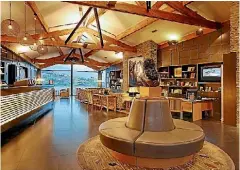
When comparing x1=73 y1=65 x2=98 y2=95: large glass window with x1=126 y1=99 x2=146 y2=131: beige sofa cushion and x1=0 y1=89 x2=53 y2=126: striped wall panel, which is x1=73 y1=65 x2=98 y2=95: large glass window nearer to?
x1=0 y1=89 x2=53 y2=126: striped wall panel

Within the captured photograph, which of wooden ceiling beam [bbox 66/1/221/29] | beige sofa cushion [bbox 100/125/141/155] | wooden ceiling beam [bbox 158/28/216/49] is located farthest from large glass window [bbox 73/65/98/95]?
beige sofa cushion [bbox 100/125/141/155]

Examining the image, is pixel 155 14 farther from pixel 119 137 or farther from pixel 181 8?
pixel 119 137

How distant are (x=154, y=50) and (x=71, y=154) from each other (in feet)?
26.3

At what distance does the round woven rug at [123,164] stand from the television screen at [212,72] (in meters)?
4.20

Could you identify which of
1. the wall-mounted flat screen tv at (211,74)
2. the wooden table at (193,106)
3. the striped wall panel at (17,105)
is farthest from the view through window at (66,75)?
the striped wall panel at (17,105)

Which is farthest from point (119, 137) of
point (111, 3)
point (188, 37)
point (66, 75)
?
point (66, 75)

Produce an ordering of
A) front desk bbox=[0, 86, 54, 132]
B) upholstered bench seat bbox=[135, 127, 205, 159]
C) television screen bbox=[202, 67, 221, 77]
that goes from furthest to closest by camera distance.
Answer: television screen bbox=[202, 67, 221, 77] → front desk bbox=[0, 86, 54, 132] → upholstered bench seat bbox=[135, 127, 205, 159]

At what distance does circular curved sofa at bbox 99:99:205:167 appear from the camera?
10.2 feet

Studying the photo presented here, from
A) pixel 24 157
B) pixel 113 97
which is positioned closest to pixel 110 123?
pixel 24 157

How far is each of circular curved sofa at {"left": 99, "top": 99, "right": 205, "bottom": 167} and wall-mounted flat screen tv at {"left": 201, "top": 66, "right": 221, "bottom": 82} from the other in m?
4.24

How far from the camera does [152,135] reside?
134 inches

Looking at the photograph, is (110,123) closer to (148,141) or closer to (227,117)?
(148,141)

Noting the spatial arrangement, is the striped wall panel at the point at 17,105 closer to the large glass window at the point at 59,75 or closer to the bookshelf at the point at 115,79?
the bookshelf at the point at 115,79

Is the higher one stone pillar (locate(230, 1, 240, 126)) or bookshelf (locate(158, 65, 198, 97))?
stone pillar (locate(230, 1, 240, 126))
